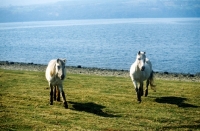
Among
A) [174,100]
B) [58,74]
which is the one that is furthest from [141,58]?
[58,74]

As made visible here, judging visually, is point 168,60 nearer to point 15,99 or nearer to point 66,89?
point 66,89

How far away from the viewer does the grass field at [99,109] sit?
14.0m

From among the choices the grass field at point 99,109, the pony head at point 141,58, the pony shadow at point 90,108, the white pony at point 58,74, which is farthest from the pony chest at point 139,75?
the white pony at point 58,74

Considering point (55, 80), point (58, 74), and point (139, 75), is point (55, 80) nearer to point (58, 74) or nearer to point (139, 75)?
point (58, 74)

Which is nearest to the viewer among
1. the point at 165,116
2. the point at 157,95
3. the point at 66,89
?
the point at 165,116

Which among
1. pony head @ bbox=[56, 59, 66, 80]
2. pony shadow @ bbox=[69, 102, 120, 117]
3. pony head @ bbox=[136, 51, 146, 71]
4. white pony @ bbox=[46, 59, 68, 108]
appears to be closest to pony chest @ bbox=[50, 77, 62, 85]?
white pony @ bbox=[46, 59, 68, 108]

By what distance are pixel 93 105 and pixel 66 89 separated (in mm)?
6442

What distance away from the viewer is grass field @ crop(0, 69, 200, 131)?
549 inches

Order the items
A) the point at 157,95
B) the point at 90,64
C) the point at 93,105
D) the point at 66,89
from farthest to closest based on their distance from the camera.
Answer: the point at 90,64 < the point at 66,89 < the point at 157,95 < the point at 93,105

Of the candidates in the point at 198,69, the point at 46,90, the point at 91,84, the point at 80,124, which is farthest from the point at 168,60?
the point at 80,124

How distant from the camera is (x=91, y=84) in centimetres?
2705

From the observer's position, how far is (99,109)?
17266 mm

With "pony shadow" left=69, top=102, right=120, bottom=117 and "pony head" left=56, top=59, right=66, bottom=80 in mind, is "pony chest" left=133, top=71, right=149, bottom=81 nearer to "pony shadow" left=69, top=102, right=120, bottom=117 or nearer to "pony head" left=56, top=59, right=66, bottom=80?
"pony shadow" left=69, top=102, right=120, bottom=117

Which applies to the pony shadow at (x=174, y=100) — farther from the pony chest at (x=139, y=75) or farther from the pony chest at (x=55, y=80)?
the pony chest at (x=55, y=80)
